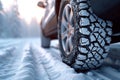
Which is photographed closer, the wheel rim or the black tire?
the black tire

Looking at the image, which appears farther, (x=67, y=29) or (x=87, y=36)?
(x=67, y=29)

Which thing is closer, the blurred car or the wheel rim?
the blurred car

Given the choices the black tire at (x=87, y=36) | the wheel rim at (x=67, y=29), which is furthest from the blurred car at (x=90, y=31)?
the wheel rim at (x=67, y=29)

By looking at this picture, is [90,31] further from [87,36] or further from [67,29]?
[67,29]

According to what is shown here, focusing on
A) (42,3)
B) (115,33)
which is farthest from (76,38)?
(42,3)

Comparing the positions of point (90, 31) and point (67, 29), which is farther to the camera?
point (67, 29)

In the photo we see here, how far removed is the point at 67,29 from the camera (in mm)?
2678

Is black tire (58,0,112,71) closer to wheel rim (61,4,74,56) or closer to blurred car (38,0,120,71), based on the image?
blurred car (38,0,120,71)

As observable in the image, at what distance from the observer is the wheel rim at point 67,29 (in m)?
2.51

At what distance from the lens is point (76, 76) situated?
2.22 metres

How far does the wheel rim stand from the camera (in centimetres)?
251

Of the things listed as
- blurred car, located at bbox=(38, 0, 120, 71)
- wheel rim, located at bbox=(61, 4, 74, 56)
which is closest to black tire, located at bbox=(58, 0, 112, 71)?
blurred car, located at bbox=(38, 0, 120, 71)

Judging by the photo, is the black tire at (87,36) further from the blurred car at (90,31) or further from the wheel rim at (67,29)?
the wheel rim at (67,29)

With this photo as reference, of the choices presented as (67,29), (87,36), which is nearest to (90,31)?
(87,36)
